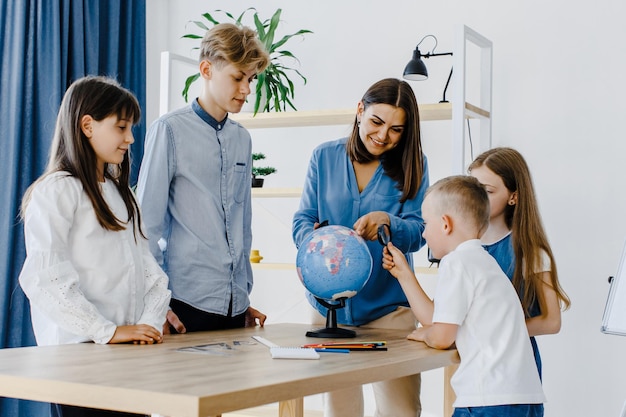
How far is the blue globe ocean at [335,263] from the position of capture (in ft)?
6.51

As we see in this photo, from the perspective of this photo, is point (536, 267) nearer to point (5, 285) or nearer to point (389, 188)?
point (389, 188)

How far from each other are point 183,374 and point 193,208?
32.3 inches

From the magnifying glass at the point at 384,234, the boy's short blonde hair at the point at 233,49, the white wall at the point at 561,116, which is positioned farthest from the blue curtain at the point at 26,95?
the magnifying glass at the point at 384,234

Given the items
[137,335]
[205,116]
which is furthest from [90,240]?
[205,116]

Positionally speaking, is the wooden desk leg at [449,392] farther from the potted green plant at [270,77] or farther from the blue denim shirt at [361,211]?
the potted green plant at [270,77]

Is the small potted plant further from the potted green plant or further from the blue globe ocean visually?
the blue globe ocean

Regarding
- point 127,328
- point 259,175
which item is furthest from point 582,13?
point 127,328

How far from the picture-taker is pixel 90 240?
69.9 inches

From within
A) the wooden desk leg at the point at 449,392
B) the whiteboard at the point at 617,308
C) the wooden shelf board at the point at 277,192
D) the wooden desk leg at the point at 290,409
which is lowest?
the wooden desk leg at the point at 449,392

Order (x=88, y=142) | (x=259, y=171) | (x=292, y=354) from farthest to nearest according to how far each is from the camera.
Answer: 1. (x=259, y=171)
2. (x=88, y=142)
3. (x=292, y=354)

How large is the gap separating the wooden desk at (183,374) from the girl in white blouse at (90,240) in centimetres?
8

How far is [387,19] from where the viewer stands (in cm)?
403

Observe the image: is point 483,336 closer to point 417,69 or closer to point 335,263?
point 335,263

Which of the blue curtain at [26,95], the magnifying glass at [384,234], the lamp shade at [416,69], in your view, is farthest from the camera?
Result: the lamp shade at [416,69]
